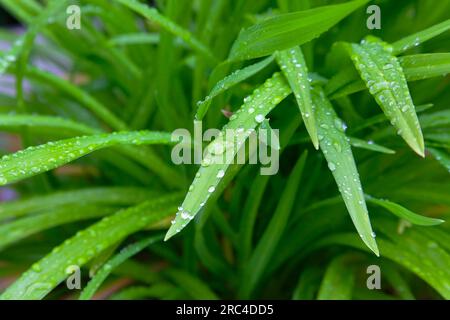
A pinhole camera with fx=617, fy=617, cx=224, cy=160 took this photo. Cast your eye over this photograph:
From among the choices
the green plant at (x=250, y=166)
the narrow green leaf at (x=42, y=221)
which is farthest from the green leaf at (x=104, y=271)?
the narrow green leaf at (x=42, y=221)

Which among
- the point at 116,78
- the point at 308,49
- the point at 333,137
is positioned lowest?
the point at 333,137

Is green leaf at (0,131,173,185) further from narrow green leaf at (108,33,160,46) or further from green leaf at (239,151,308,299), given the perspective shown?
narrow green leaf at (108,33,160,46)

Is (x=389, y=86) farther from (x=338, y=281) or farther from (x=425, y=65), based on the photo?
(x=338, y=281)

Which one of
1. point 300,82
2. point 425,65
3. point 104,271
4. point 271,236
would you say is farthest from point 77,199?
point 425,65

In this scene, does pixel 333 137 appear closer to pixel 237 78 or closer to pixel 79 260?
pixel 237 78

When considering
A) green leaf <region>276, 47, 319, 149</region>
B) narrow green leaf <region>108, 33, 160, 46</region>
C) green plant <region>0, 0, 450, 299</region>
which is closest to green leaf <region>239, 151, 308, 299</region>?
green plant <region>0, 0, 450, 299</region>
